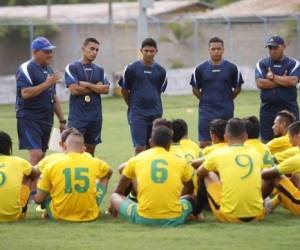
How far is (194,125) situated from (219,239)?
13167 millimetres

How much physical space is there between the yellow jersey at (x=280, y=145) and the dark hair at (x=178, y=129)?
51.1 inches

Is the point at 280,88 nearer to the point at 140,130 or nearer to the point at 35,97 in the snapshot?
the point at 140,130

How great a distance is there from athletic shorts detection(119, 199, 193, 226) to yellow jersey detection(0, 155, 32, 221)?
1.12 metres

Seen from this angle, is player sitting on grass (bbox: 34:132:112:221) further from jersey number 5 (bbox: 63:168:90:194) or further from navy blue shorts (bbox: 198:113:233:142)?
navy blue shorts (bbox: 198:113:233:142)

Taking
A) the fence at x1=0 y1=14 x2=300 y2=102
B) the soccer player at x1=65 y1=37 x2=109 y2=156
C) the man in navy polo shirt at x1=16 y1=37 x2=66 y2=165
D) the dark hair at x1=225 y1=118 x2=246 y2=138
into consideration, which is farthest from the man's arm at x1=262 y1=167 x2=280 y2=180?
the fence at x1=0 y1=14 x2=300 y2=102

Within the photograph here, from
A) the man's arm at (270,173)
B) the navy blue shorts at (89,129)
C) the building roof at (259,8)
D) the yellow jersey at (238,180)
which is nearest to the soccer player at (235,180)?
the yellow jersey at (238,180)

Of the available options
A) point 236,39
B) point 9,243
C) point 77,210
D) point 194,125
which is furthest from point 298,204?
point 236,39

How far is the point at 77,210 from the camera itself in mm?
11086

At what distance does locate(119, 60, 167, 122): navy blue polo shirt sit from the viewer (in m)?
13.9

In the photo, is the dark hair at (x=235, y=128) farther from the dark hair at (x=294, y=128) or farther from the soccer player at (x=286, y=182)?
the dark hair at (x=294, y=128)

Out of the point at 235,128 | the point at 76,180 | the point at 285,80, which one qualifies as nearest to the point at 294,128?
the point at 235,128

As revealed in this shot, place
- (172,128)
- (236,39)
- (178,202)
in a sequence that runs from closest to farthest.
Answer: (178,202) < (172,128) < (236,39)

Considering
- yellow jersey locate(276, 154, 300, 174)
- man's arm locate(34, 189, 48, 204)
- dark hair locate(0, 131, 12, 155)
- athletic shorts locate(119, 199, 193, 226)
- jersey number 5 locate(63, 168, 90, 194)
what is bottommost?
athletic shorts locate(119, 199, 193, 226)

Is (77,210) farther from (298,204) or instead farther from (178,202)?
(298,204)
